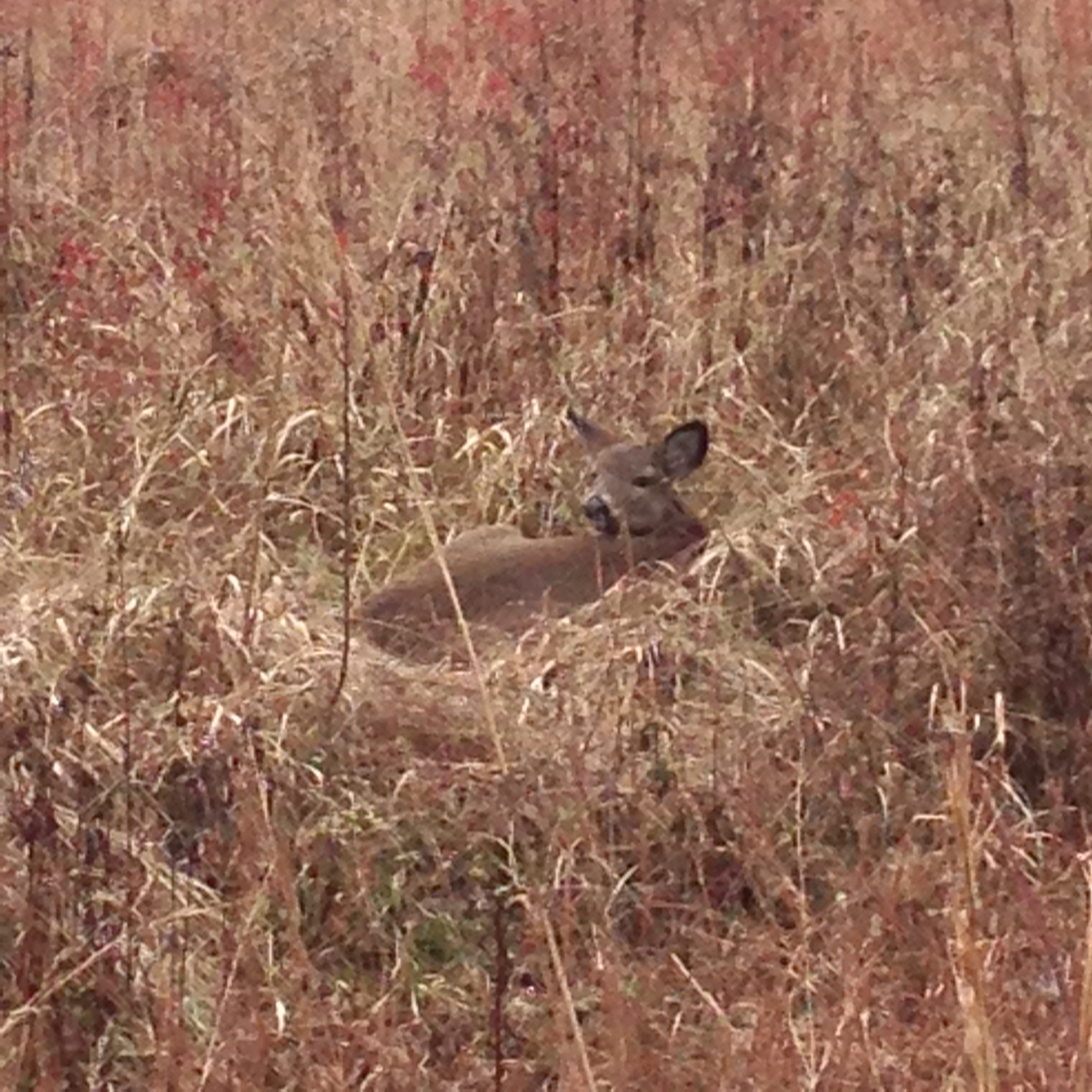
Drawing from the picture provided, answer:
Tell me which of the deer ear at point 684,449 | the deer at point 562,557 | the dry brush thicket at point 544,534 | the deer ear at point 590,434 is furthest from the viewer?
the deer ear at point 590,434

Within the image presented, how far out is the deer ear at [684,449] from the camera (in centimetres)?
451

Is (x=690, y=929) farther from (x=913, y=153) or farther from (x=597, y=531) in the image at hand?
(x=913, y=153)

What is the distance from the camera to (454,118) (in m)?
6.22

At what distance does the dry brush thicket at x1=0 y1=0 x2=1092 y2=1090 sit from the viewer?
279 centimetres

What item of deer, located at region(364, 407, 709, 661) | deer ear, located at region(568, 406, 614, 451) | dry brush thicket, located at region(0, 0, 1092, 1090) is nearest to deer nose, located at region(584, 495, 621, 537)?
deer, located at region(364, 407, 709, 661)

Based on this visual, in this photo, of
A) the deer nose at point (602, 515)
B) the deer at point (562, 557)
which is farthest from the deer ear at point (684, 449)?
the deer nose at point (602, 515)

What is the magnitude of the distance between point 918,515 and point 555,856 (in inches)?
46.9

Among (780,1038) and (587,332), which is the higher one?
(587,332)

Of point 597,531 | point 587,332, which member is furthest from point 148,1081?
point 587,332

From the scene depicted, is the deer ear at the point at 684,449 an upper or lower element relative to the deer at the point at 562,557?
upper

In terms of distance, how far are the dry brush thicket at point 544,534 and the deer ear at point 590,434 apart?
20 centimetres

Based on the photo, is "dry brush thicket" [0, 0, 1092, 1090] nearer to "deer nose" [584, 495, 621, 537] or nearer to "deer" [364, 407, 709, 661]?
"deer" [364, 407, 709, 661]

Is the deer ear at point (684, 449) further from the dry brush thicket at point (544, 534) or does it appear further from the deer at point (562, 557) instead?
the dry brush thicket at point (544, 534)

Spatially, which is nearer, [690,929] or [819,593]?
[690,929]
